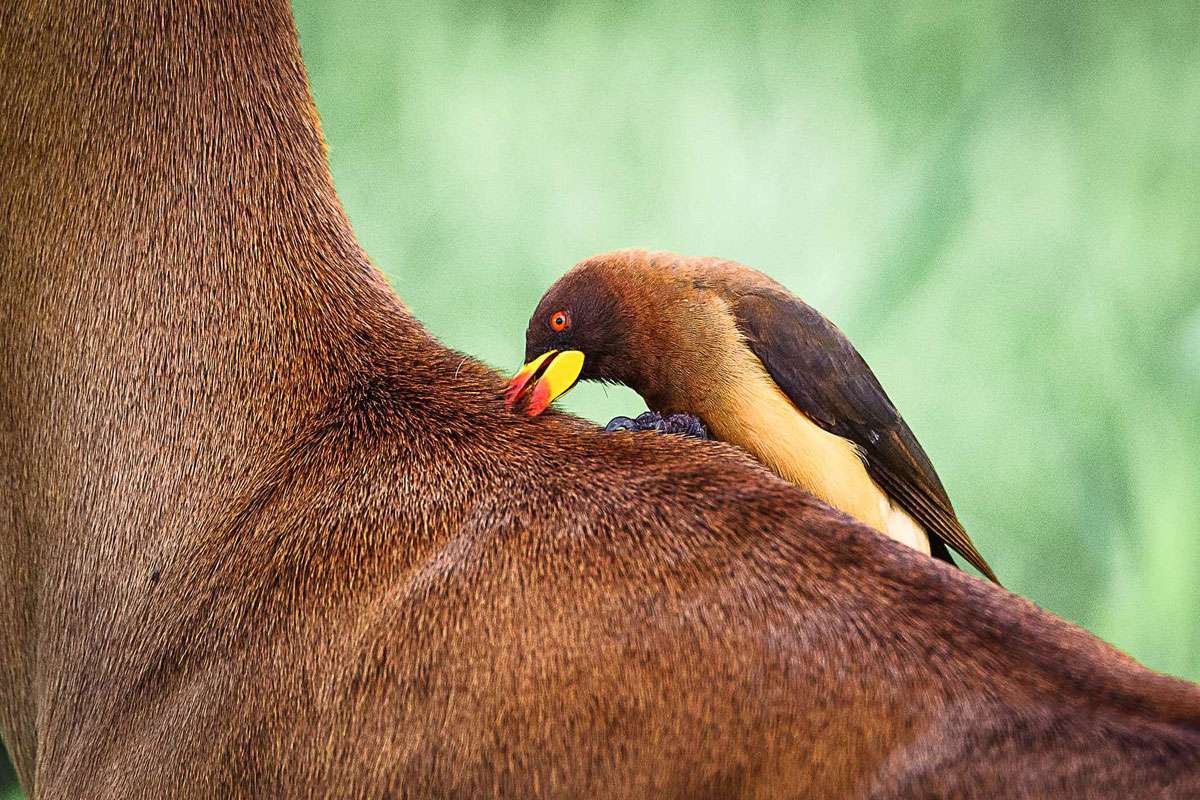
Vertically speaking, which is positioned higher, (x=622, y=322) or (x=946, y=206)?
(x=946, y=206)

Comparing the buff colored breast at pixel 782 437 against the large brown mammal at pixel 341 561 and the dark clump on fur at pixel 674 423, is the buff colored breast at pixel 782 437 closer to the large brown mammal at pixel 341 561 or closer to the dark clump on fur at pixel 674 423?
the dark clump on fur at pixel 674 423

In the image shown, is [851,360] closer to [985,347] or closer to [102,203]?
[102,203]

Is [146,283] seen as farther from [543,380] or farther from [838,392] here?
[838,392]

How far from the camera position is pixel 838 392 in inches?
30.7

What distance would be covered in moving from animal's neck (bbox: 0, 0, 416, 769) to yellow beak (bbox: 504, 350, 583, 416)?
77 mm

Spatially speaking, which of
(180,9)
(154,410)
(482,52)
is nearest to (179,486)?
(154,410)

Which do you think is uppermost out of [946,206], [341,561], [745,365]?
[946,206]

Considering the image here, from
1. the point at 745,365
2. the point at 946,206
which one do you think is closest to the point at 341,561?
the point at 745,365

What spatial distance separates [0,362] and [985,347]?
101 centimetres

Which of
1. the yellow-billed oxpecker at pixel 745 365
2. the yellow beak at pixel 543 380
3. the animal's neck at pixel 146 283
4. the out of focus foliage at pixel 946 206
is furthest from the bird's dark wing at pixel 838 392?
the out of focus foliage at pixel 946 206

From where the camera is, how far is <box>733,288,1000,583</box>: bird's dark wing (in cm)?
78

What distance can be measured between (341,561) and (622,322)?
0.85ft

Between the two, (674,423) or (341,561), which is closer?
(341,561)

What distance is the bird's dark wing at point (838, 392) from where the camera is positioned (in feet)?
2.55
